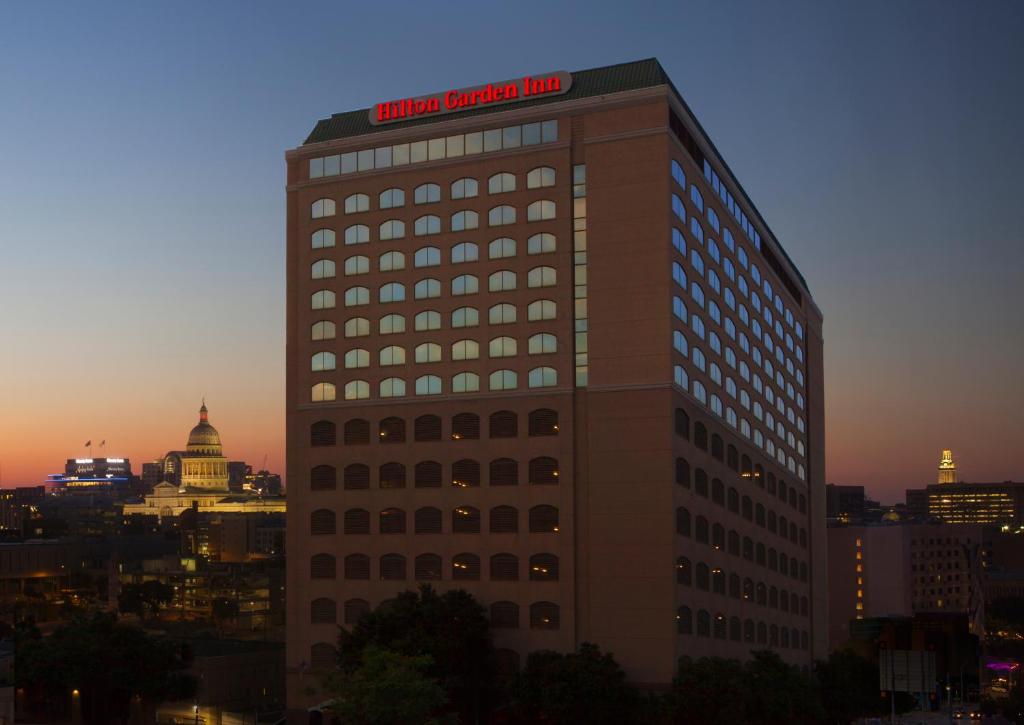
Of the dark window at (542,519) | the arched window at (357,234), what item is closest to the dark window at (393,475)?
the dark window at (542,519)

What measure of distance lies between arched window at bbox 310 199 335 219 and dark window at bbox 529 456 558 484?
32632mm

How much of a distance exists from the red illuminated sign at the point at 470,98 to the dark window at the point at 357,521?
37.3 meters

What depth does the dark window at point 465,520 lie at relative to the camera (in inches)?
4631

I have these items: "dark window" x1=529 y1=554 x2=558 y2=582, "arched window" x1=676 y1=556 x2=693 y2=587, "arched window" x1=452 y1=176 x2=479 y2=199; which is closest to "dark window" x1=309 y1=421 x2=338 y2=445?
"dark window" x1=529 y1=554 x2=558 y2=582

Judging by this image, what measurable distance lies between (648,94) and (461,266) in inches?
896

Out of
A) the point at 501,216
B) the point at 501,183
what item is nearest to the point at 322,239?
the point at 501,216

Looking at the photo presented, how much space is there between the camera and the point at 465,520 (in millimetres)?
118125

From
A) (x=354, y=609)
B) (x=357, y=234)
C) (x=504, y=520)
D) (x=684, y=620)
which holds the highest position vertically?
(x=357, y=234)

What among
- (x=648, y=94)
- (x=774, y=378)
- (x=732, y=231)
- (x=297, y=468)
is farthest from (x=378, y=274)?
(x=774, y=378)

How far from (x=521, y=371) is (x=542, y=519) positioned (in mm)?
13149

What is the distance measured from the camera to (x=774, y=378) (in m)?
162

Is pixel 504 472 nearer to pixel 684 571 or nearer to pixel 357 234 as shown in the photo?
pixel 684 571

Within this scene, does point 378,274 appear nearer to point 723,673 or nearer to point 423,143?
point 423,143

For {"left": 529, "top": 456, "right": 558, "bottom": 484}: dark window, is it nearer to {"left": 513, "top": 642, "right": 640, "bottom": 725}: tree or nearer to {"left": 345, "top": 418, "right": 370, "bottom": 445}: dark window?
{"left": 513, "top": 642, "right": 640, "bottom": 725}: tree
